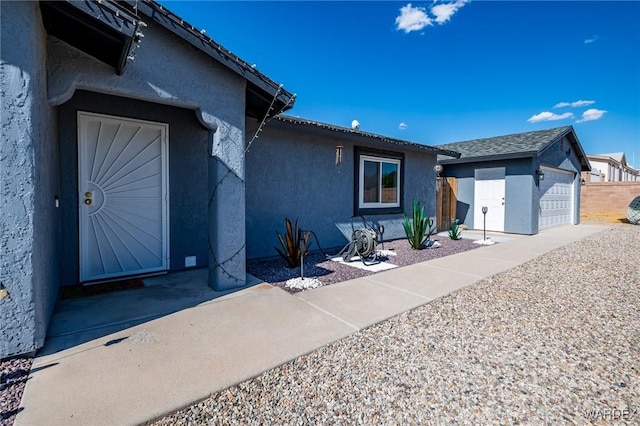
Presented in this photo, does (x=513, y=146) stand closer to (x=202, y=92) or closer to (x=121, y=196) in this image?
(x=202, y=92)

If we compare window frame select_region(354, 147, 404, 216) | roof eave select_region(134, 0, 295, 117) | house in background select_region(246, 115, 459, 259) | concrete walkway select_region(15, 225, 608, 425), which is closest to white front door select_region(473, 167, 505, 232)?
Result: house in background select_region(246, 115, 459, 259)

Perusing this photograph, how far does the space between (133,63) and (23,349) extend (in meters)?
3.23

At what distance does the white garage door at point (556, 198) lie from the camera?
1281cm

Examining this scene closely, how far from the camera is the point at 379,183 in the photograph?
928 cm

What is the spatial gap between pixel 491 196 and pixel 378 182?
6.53 m

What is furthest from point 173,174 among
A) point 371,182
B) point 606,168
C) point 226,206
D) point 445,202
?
point 606,168

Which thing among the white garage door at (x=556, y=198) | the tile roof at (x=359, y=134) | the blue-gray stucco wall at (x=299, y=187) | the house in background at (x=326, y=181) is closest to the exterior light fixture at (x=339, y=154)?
the house in background at (x=326, y=181)

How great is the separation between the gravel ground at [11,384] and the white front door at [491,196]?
14.2 meters

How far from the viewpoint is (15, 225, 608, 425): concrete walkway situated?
2.10 m

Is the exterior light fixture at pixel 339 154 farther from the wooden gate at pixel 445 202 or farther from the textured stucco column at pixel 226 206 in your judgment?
the wooden gate at pixel 445 202

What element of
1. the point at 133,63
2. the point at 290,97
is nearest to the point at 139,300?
the point at 133,63

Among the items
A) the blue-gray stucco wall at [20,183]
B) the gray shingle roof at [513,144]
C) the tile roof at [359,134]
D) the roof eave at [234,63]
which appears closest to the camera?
the blue-gray stucco wall at [20,183]

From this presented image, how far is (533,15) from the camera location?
34.3 ft

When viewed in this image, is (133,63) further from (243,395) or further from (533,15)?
(533,15)
